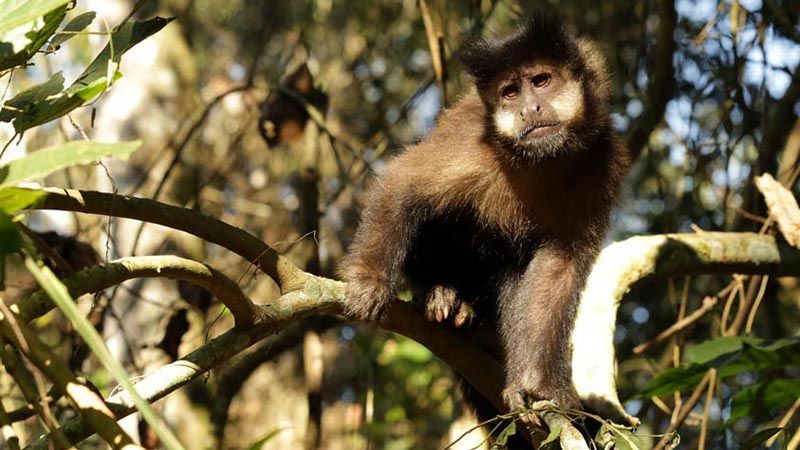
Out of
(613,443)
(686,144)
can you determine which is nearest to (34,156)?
(613,443)

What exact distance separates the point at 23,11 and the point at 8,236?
0.68 metres

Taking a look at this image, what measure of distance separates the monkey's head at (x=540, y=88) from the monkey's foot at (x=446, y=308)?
0.79m

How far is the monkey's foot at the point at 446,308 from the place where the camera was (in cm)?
446

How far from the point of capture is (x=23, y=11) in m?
2.24

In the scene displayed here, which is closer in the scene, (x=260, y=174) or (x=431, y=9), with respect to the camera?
(x=431, y=9)

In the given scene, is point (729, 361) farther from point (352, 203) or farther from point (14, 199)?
point (352, 203)

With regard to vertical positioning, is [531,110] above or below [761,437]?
above

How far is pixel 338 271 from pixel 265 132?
1700 millimetres

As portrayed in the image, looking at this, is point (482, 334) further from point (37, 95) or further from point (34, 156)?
point (34, 156)

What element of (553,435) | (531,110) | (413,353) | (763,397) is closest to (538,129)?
(531,110)

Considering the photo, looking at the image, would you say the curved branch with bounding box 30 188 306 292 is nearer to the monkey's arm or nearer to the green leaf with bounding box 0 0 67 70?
the green leaf with bounding box 0 0 67 70

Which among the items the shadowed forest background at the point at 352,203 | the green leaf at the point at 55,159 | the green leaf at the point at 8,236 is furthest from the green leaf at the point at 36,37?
the green leaf at the point at 8,236

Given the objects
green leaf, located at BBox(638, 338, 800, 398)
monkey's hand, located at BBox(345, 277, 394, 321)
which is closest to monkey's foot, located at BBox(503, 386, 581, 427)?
green leaf, located at BBox(638, 338, 800, 398)

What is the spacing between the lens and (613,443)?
3008 mm
